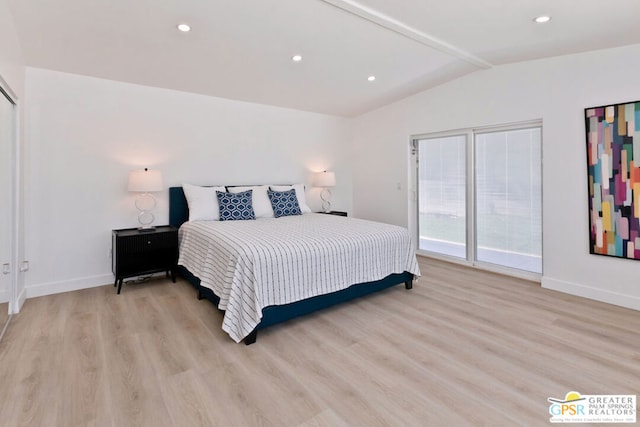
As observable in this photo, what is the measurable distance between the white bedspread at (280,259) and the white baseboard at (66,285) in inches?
37.8

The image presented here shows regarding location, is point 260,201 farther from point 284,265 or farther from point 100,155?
point 284,265

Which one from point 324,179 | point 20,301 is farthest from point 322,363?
point 324,179

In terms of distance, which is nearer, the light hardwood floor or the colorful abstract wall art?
the light hardwood floor

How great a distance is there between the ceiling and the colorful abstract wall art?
0.67m

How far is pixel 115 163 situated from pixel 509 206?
4.70m

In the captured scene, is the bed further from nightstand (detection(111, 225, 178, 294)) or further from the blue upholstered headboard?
the blue upholstered headboard

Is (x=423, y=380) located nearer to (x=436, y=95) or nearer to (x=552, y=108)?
(x=552, y=108)

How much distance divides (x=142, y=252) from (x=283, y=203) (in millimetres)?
1796

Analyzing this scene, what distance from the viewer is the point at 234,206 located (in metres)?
3.98

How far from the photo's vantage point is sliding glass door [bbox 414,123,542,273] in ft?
12.3

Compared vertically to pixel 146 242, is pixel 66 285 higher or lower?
lower

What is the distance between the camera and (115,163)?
3695 millimetres

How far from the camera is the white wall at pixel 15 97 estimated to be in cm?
239

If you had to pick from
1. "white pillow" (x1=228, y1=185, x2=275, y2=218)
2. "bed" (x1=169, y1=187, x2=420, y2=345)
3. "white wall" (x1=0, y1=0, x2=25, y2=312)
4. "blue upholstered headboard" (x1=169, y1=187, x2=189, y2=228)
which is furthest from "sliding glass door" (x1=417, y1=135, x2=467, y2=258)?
"white wall" (x1=0, y1=0, x2=25, y2=312)
